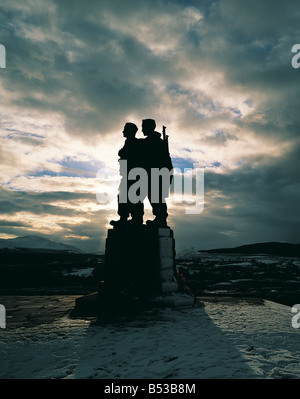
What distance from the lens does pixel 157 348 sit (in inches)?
130

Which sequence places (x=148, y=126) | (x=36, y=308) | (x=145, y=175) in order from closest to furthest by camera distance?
(x=36, y=308), (x=145, y=175), (x=148, y=126)

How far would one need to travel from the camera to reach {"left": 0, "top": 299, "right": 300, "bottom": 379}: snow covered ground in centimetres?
261

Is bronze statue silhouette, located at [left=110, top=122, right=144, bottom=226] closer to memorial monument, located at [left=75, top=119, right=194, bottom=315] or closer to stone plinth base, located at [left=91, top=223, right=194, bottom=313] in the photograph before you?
memorial monument, located at [left=75, top=119, right=194, bottom=315]

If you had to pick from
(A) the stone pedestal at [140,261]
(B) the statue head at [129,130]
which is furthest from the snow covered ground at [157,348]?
(B) the statue head at [129,130]

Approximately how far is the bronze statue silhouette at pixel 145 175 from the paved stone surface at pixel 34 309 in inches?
94.5

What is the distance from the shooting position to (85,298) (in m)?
5.72

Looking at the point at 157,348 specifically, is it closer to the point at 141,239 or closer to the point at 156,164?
the point at 141,239

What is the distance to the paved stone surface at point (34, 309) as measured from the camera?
4.85 m

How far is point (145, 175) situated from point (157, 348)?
435 cm

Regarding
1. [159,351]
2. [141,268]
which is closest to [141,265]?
[141,268]

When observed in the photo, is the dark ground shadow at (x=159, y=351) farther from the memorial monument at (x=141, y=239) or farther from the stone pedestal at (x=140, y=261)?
the stone pedestal at (x=140, y=261)
